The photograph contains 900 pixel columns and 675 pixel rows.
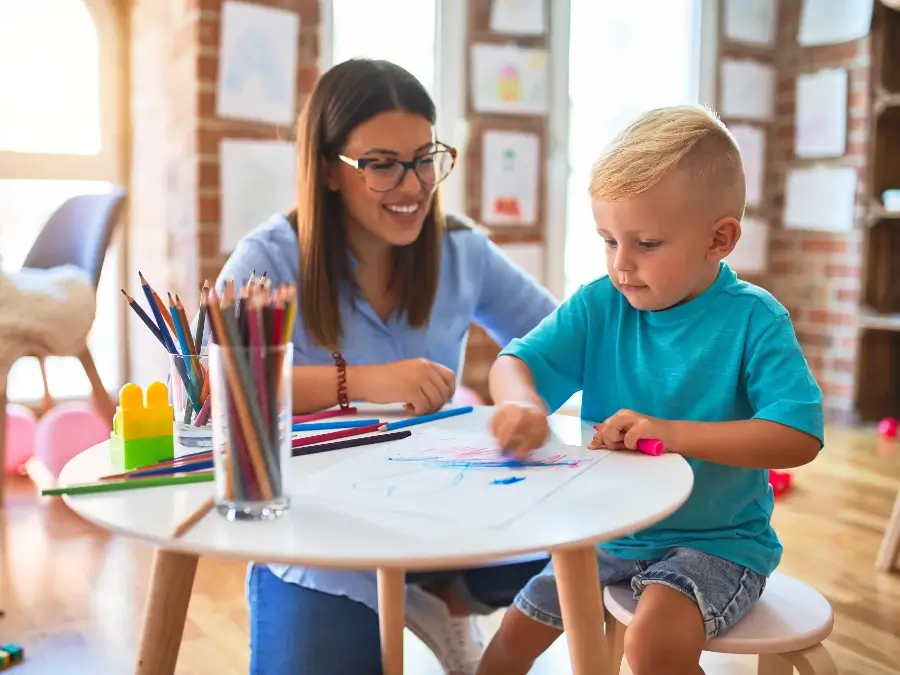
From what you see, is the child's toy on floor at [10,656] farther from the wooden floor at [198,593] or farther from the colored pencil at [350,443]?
the colored pencil at [350,443]

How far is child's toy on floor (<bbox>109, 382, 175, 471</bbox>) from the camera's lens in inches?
36.7

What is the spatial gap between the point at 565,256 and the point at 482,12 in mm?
1017

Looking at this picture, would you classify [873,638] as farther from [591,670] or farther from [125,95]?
[125,95]

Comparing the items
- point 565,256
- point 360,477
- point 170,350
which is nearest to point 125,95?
point 565,256

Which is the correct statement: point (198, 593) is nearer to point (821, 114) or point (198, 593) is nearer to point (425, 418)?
point (425, 418)

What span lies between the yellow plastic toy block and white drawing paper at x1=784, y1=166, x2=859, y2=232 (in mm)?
3703

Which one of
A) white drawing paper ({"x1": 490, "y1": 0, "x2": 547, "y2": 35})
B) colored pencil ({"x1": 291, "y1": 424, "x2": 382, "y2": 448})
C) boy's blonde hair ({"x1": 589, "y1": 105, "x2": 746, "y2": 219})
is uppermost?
white drawing paper ({"x1": 490, "y1": 0, "x2": 547, "y2": 35})

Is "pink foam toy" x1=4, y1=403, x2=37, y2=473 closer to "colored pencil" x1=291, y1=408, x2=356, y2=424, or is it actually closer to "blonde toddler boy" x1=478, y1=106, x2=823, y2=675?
"colored pencil" x1=291, y1=408, x2=356, y2=424

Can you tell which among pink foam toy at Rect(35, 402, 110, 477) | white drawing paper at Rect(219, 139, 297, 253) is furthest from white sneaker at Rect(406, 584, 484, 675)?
white drawing paper at Rect(219, 139, 297, 253)

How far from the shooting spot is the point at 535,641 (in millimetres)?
1103

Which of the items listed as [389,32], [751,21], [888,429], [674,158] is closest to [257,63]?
[389,32]

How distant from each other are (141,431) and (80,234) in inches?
74.9

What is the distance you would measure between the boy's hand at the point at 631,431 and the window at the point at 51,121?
2.54 meters

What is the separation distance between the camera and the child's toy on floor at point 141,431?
933mm
